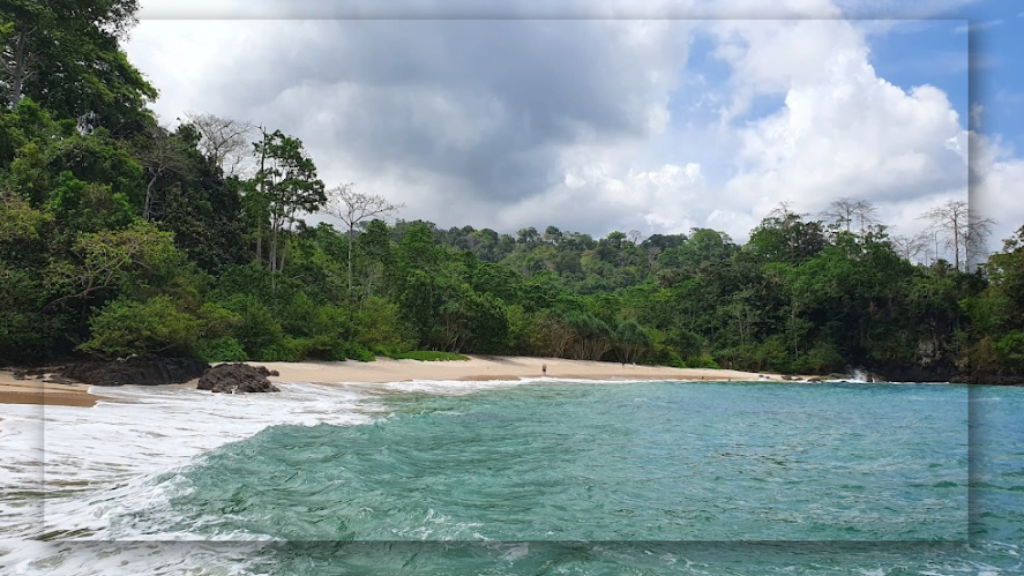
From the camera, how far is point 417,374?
2509cm

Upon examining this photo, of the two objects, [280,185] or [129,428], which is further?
[280,185]

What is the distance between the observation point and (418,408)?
1468cm

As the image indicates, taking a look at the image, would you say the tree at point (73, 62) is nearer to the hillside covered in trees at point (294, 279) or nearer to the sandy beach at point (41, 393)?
the hillside covered in trees at point (294, 279)

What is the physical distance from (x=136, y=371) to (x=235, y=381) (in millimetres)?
2138

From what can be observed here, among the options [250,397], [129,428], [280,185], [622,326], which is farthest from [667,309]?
[129,428]

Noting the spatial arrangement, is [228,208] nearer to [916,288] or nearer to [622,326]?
[622,326]

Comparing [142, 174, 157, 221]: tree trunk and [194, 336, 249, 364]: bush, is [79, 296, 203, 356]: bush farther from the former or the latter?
[142, 174, 157, 221]: tree trunk

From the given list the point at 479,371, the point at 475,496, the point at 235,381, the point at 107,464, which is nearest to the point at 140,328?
the point at 235,381

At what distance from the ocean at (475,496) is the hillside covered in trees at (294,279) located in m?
3.00

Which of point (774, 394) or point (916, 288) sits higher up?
point (916, 288)

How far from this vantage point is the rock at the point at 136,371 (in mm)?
13570

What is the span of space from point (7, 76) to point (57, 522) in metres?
26.3

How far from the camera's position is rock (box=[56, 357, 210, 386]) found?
13.6m

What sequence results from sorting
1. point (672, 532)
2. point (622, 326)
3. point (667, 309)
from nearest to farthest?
1. point (672, 532)
2. point (622, 326)
3. point (667, 309)
